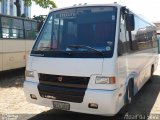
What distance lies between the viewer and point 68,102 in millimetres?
5934

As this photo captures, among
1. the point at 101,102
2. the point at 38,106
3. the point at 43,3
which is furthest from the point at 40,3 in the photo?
the point at 101,102

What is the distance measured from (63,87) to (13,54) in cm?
726

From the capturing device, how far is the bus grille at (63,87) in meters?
5.81

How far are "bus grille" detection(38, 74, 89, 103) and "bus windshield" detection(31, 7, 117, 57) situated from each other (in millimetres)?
491

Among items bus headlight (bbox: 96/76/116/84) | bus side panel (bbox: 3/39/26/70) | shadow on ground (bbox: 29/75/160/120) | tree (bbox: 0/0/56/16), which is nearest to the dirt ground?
shadow on ground (bbox: 29/75/160/120)

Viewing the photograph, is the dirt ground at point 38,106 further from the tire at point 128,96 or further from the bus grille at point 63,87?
the bus grille at point 63,87

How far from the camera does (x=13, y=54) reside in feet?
41.9

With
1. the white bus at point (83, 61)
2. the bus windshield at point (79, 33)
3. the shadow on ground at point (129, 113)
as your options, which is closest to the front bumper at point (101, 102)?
the white bus at point (83, 61)

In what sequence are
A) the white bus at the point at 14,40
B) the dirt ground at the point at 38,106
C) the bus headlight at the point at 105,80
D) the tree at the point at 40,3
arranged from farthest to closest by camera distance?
the tree at the point at 40,3 < the white bus at the point at 14,40 < the dirt ground at the point at 38,106 < the bus headlight at the point at 105,80

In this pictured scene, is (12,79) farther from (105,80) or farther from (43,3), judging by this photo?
(43,3)

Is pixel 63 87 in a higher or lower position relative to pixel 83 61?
lower

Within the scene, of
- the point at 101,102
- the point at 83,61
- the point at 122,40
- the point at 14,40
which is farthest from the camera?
the point at 14,40

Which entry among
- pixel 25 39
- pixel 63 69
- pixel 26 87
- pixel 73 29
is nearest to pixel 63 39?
pixel 73 29

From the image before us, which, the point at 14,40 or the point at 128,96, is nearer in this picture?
the point at 128,96
